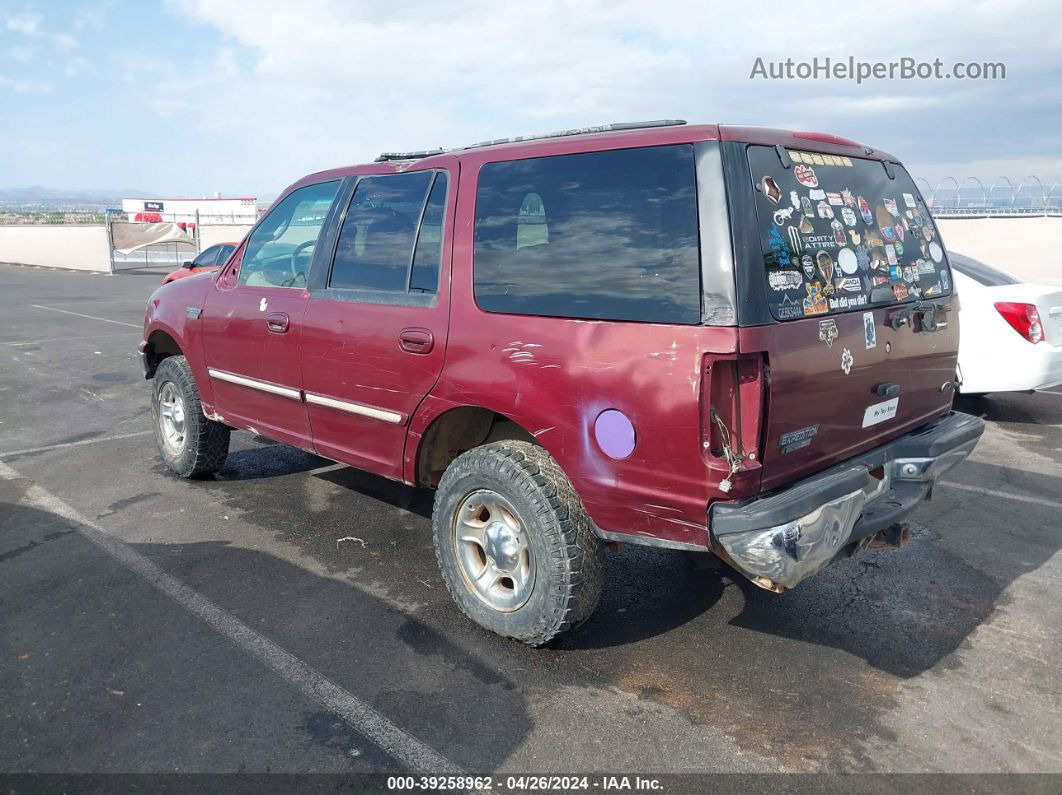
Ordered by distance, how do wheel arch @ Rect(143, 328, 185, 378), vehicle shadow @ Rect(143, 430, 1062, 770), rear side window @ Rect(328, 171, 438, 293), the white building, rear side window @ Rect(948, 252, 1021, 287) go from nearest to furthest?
vehicle shadow @ Rect(143, 430, 1062, 770) → rear side window @ Rect(328, 171, 438, 293) → wheel arch @ Rect(143, 328, 185, 378) → rear side window @ Rect(948, 252, 1021, 287) → the white building

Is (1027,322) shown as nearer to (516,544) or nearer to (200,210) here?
(516,544)

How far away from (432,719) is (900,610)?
7.44 ft

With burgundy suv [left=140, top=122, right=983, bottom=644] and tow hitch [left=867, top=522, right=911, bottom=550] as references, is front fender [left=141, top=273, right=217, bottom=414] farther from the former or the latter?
tow hitch [left=867, top=522, right=911, bottom=550]

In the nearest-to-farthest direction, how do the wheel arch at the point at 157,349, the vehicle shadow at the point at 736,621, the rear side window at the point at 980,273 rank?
the vehicle shadow at the point at 736,621 < the wheel arch at the point at 157,349 < the rear side window at the point at 980,273

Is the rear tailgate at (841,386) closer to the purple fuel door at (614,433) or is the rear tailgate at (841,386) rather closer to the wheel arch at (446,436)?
the purple fuel door at (614,433)

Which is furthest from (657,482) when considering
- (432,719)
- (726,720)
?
(432,719)

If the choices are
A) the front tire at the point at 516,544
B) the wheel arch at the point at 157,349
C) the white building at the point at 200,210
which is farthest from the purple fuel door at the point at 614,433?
the white building at the point at 200,210

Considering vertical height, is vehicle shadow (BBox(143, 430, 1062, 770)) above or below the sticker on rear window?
below

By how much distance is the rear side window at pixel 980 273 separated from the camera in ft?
23.8

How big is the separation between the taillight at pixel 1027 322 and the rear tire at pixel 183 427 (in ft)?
20.1

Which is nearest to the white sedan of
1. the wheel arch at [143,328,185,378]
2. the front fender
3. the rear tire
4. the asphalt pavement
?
the asphalt pavement

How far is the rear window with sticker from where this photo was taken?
3070mm

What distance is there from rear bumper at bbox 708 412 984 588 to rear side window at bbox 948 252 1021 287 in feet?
14.2

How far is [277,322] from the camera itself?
4594 mm
